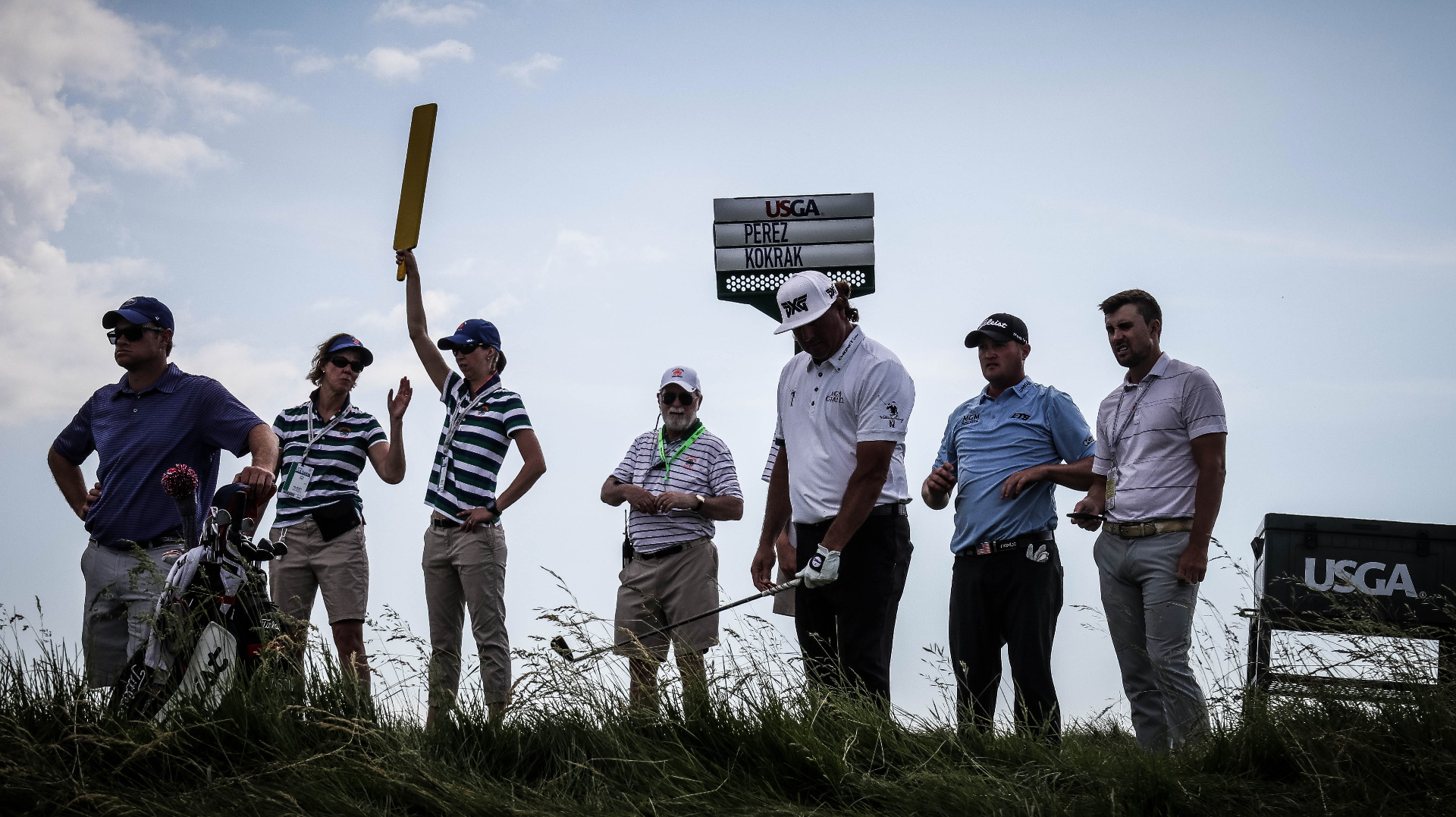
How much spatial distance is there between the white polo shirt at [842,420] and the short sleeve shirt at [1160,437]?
106 cm

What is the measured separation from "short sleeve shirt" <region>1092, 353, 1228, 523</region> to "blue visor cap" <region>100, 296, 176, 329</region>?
4.52 meters

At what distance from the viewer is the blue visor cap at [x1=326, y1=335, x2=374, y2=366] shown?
666 centimetres

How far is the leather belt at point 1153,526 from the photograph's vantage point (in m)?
5.03

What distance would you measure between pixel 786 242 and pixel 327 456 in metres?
3.10

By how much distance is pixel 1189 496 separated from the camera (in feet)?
16.6

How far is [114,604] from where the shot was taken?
531 cm

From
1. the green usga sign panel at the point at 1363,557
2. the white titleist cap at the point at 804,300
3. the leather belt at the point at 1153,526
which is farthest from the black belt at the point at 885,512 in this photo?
the green usga sign panel at the point at 1363,557

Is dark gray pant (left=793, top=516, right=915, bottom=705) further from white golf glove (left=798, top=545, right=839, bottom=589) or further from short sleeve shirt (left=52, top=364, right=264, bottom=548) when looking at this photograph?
short sleeve shirt (left=52, top=364, right=264, bottom=548)

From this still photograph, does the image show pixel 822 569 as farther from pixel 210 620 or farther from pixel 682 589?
pixel 210 620

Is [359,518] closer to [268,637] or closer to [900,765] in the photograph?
[268,637]

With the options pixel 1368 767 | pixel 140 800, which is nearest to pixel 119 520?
pixel 140 800

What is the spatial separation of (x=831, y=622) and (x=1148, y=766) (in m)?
1.59

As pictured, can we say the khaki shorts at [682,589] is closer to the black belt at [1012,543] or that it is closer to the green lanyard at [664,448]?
the green lanyard at [664,448]

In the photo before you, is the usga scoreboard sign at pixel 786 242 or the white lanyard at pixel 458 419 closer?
the white lanyard at pixel 458 419
